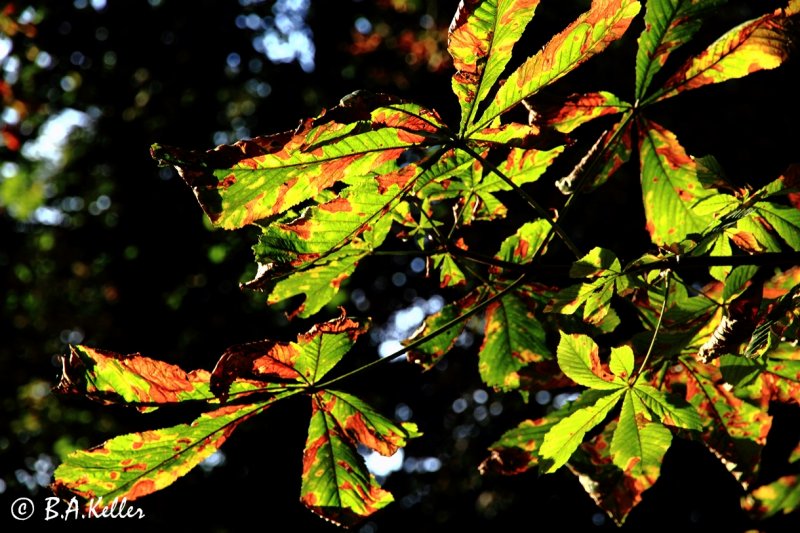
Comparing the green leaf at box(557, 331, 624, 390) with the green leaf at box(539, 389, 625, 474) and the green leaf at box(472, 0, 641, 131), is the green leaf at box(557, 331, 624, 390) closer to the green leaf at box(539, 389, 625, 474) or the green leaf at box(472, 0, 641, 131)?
the green leaf at box(539, 389, 625, 474)

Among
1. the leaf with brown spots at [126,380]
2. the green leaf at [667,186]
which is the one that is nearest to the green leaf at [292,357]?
the leaf with brown spots at [126,380]

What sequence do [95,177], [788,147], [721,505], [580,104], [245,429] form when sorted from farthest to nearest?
[95,177] < [245,429] < [721,505] < [788,147] < [580,104]

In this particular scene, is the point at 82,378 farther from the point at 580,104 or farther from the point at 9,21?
the point at 9,21

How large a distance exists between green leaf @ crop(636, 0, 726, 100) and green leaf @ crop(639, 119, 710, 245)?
0.45ft

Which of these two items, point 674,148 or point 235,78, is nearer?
point 674,148

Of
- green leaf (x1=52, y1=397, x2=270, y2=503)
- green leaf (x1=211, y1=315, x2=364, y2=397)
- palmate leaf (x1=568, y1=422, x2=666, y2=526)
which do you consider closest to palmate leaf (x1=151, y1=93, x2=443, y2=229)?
green leaf (x1=211, y1=315, x2=364, y2=397)

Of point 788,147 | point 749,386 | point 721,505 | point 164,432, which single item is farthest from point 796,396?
point 721,505

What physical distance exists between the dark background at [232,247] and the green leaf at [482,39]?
2859mm

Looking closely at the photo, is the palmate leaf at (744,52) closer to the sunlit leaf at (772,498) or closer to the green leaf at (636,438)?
the green leaf at (636,438)

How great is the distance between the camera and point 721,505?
3924 mm

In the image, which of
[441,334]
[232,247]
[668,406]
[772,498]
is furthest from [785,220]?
[232,247]

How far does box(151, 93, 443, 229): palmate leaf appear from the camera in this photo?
672mm

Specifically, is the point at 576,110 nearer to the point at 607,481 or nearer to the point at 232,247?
the point at 607,481

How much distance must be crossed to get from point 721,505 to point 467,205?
376cm
